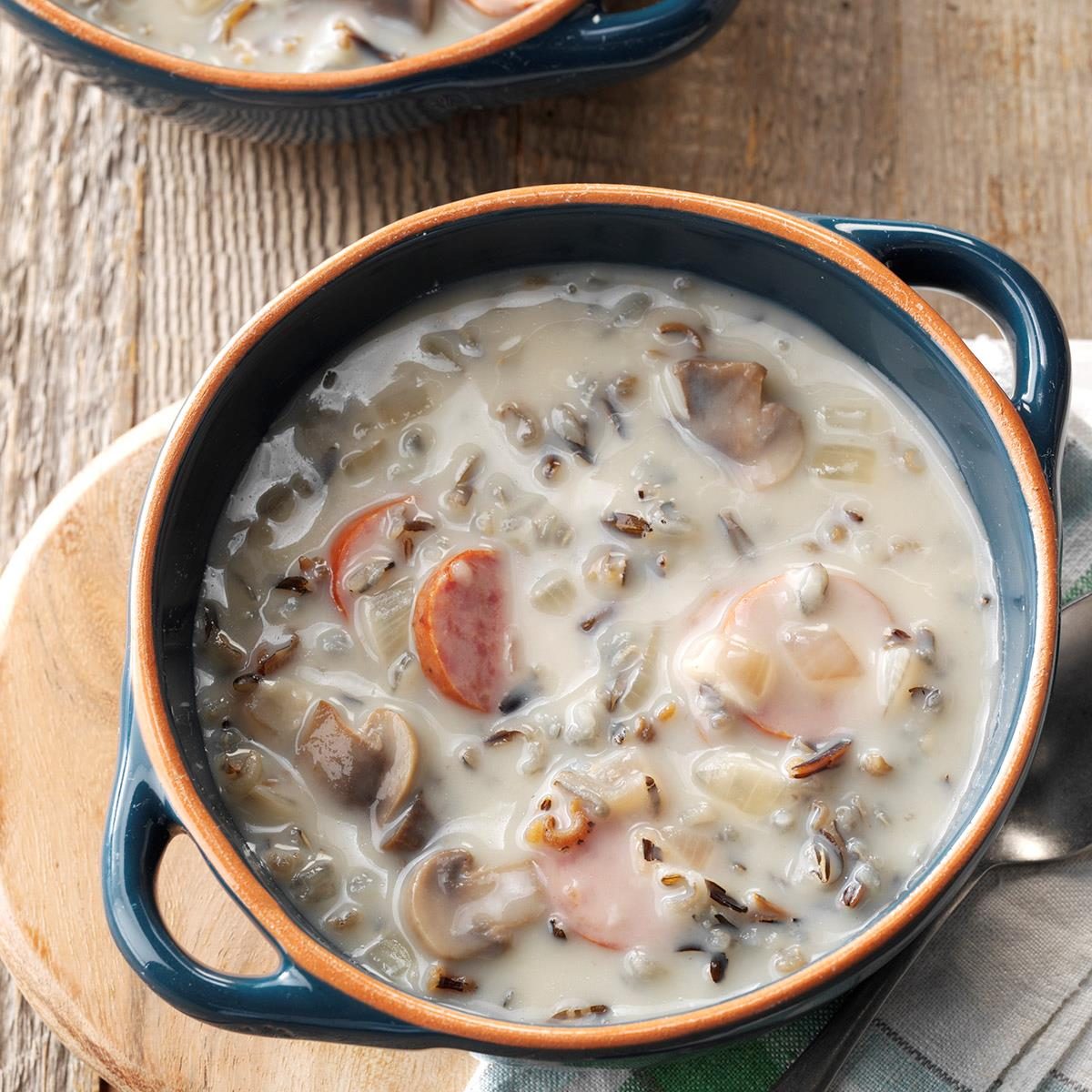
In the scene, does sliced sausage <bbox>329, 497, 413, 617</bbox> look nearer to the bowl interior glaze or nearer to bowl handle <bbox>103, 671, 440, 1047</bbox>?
the bowl interior glaze

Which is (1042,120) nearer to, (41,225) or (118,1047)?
(41,225)

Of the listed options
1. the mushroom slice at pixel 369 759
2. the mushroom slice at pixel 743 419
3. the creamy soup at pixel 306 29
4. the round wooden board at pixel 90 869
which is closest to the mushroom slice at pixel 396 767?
the mushroom slice at pixel 369 759

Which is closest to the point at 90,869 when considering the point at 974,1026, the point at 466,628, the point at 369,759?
the point at 369,759

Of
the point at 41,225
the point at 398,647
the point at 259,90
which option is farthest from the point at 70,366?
the point at 398,647

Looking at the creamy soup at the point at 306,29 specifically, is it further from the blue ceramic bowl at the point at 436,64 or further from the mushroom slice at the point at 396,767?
the mushroom slice at the point at 396,767

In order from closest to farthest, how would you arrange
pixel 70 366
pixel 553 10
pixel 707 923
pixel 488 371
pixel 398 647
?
pixel 707 923, pixel 398 647, pixel 488 371, pixel 553 10, pixel 70 366

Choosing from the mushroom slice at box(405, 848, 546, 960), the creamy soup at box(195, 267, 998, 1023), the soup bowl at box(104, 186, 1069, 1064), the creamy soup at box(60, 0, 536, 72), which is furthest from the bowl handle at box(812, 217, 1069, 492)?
the creamy soup at box(60, 0, 536, 72)
